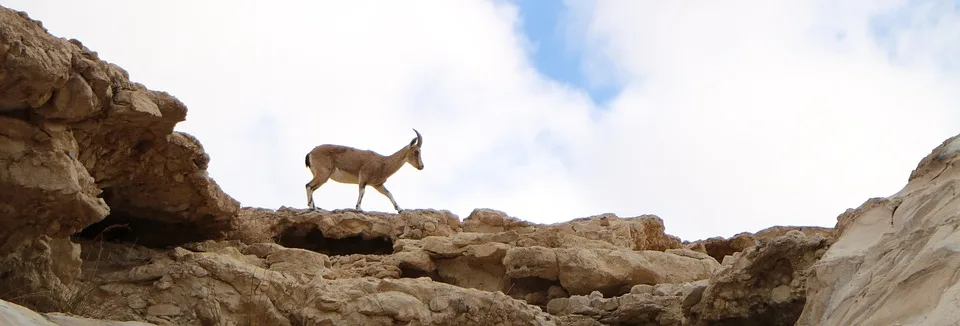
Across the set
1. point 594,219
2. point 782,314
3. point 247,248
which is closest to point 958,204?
point 782,314

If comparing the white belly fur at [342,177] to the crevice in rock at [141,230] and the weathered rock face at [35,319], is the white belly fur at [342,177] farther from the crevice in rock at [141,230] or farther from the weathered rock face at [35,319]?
the weathered rock face at [35,319]

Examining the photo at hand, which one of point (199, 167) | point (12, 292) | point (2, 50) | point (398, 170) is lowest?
point (12, 292)

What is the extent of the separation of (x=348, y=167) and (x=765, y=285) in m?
15.9

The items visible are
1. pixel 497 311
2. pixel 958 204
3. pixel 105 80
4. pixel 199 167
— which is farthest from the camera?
pixel 199 167

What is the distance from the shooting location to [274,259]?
888cm

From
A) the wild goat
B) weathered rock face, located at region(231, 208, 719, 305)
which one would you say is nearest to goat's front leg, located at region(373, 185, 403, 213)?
the wild goat

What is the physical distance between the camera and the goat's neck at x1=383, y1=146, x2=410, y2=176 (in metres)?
23.0

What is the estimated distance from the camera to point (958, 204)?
505cm

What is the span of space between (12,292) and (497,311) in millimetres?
3033

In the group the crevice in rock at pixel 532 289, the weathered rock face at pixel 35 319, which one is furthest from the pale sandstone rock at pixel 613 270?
the weathered rock face at pixel 35 319

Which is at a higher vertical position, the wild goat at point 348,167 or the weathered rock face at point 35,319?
the wild goat at point 348,167

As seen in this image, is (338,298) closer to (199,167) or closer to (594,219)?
(199,167)

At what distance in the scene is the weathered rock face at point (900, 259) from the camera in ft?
14.4

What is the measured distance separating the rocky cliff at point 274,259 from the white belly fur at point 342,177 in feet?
37.8
